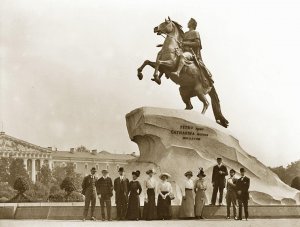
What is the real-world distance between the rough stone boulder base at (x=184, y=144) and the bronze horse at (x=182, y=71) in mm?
1632

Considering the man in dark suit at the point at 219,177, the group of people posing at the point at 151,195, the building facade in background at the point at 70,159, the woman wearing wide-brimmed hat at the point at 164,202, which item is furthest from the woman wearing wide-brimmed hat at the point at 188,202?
the building facade in background at the point at 70,159

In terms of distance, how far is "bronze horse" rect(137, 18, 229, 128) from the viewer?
20266 millimetres

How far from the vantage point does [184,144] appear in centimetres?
Result: 1900

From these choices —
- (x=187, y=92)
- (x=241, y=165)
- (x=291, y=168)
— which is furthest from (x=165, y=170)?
(x=291, y=168)

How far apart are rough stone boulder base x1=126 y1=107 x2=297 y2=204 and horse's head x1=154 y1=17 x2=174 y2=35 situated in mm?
3168

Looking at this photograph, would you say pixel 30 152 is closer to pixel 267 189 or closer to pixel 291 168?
pixel 291 168

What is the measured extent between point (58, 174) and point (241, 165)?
227 ft

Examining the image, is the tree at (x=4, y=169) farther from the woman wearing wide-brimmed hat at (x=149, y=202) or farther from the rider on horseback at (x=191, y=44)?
the woman wearing wide-brimmed hat at (x=149, y=202)

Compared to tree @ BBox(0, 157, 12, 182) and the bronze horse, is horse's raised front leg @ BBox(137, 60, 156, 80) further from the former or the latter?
tree @ BBox(0, 157, 12, 182)

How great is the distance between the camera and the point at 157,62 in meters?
20.0

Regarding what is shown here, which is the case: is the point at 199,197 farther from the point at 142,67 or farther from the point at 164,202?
the point at 142,67

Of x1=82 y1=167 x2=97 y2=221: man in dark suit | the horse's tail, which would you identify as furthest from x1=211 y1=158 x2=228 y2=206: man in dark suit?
the horse's tail

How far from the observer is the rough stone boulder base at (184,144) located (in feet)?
61.2

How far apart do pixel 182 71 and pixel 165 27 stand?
165 centimetres
